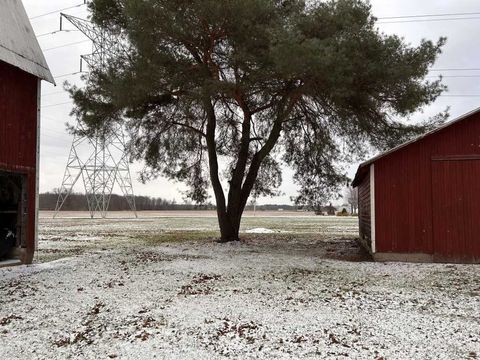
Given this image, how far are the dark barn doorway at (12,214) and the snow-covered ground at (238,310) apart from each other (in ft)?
2.45

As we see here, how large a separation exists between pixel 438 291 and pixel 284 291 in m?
2.73

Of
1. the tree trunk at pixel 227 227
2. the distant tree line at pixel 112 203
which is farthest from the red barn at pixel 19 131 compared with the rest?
the distant tree line at pixel 112 203

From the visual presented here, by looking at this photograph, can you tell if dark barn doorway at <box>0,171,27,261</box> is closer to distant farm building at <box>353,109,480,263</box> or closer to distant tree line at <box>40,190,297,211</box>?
distant farm building at <box>353,109,480,263</box>

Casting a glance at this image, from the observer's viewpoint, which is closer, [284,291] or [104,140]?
[284,291]

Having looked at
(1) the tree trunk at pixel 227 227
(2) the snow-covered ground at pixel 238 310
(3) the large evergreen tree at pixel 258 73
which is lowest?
(2) the snow-covered ground at pixel 238 310

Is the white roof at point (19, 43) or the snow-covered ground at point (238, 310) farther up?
the white roof at point (19, 43)

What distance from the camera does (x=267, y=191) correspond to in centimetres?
1988

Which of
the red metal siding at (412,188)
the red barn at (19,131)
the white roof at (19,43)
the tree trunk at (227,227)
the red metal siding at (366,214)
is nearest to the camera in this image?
the white roof at (19,43)

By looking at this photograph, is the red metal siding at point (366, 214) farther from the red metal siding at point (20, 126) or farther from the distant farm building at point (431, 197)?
the red metal siding at point (20, 126)

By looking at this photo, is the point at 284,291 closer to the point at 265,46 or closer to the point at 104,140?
the point at 265,46

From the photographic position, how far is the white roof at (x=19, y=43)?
33.9 ft

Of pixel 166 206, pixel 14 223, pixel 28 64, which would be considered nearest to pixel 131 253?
pixel 14 223

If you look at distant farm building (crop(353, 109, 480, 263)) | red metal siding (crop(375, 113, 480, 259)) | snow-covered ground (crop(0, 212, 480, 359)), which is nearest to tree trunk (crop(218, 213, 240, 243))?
snow-covered ground (crop(0, 212, 480, 359))

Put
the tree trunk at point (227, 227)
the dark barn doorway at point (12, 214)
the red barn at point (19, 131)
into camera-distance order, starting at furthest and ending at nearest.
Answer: the tree trunk at point (227, 227)
the dark barn doorway at point (12, 214)
the red barn at point (19, 131)
